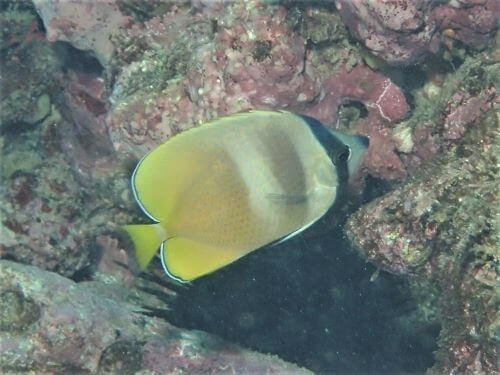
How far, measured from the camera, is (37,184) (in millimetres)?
4703

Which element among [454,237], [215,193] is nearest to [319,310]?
[454,237]

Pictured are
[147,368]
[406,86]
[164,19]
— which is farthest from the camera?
[164,19]

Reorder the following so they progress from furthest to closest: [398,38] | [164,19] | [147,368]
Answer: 1. [164,19]
2. [147,368]
3. [398,38]

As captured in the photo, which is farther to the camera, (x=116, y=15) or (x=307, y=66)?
(x=116, y=15)

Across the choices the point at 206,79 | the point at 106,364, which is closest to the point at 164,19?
the point at 206,79

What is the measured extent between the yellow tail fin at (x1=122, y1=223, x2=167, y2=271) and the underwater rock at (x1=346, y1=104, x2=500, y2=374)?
1789 millimetres

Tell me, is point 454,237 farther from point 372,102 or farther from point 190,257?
point 190,257

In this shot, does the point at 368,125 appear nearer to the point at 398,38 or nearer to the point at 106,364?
the point at 398,38

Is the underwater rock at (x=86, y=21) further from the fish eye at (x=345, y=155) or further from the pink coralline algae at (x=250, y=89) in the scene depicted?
the fish eye at (x=345, y=155)

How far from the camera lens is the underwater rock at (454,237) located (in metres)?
2.82

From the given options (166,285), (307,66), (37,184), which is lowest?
(166,285)

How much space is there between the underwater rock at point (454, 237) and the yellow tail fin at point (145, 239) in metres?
1.79

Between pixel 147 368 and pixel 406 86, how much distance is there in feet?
9.17

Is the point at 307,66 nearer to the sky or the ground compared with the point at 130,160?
nearer to the sky
